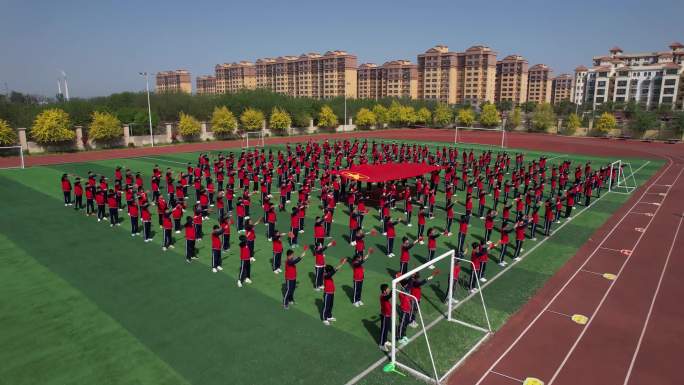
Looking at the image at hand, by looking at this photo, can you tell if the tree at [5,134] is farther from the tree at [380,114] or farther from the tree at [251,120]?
the tree at [380,114]

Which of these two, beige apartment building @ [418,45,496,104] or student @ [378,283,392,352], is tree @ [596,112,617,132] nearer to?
beige apartment building @ [418,45,496,104]

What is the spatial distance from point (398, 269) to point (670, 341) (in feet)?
22.1

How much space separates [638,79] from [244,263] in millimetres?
125653

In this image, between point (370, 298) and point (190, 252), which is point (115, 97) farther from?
point (370, 298)

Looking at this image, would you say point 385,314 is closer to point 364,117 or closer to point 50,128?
point 50,128

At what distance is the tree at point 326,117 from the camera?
6375 centimetres

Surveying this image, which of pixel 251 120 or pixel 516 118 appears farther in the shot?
pixel 516 118

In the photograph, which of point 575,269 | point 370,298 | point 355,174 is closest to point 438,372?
point 370,298

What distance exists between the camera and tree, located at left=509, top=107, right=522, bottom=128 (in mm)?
67306

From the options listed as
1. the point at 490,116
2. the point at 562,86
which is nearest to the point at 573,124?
the point at 490,116

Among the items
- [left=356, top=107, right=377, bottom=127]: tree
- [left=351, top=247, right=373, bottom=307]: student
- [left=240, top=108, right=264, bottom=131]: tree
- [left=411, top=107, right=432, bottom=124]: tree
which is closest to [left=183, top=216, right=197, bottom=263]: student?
[left=351, top=247, right=373, bottom=307]: student

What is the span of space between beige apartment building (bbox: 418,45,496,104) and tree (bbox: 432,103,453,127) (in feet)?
142

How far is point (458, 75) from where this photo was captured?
389 ft

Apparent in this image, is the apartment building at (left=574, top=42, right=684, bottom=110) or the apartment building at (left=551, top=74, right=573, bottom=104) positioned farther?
the apartment building at (left=551, top=74, right=573, bottom=104)
